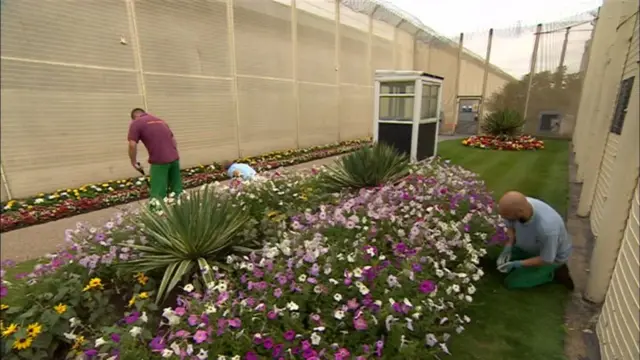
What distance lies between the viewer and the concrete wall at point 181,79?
20.9ft

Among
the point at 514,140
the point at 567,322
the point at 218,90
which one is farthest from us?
the point at 514,140

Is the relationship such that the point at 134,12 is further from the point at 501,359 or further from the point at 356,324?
A: the point at 501,359

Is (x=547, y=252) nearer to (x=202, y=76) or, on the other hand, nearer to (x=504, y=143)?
Answer: (x=202, y=76)

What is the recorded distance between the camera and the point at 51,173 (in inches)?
262

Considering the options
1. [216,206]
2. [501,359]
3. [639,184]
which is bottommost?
[501,359]

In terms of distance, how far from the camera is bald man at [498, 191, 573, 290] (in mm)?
2934

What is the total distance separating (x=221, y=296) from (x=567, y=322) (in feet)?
9.18

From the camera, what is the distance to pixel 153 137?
16.4 ft

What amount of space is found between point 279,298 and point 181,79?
8.33 metres

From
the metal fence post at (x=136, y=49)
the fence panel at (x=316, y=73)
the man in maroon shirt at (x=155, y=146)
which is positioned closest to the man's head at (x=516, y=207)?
the man in maroon shirt at (x=155, y=146)

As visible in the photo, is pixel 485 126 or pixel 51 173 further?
pixel 485 126

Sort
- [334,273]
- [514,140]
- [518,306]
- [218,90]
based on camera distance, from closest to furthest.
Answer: [334,273]
[518,306]
[218,90]
[514,140]

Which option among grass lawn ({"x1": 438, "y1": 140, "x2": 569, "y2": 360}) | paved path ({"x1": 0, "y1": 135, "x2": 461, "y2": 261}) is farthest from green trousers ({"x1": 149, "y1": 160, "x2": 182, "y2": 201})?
grass lawn ({"x1": 438, "y1": 140, "x2": 569, "y2": 360})

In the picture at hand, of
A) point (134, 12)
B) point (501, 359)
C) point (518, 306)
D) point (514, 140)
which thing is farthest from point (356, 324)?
point (514, 140)
